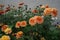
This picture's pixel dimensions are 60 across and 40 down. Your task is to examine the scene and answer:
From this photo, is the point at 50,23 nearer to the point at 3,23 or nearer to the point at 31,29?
the point at 31,29

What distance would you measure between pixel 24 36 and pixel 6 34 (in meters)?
0.13

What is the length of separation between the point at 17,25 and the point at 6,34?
0.10 metres

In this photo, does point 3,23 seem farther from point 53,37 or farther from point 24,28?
point 53,37

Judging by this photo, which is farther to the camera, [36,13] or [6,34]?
[36,13]

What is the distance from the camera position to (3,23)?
4.65 feet

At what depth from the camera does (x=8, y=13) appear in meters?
1.50

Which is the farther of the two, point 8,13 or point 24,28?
point 8,13

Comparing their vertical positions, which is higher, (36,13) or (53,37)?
(36,13)

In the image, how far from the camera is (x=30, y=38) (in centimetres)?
128

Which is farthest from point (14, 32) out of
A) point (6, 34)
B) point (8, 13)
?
point (8, 13)

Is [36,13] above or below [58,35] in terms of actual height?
above

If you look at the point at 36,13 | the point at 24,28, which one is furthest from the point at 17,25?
the point at 36,13

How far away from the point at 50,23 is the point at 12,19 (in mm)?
265

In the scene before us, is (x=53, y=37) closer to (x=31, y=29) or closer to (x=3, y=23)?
(x=31, y=29)
